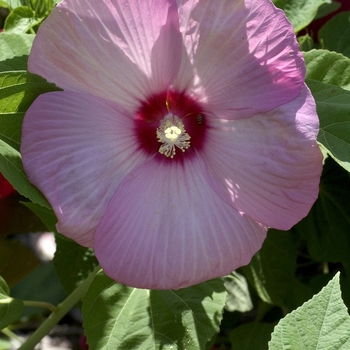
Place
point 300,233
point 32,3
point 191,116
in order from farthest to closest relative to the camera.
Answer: point 300,233 → point 32,3 → point 191,116

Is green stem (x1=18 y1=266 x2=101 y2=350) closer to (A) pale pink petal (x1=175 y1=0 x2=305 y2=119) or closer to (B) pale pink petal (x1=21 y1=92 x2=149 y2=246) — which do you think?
(B) pale pink petal (x1=21 y1=92 x2=149 y2=246)

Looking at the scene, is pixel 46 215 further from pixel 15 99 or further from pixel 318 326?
pixel 318 326

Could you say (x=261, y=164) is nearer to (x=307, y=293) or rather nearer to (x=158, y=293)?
(x=158, y=293)

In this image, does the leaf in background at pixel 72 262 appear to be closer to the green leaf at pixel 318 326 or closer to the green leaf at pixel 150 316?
the green leaf at pixel 150 316

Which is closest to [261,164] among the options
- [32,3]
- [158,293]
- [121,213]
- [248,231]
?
[248,231]

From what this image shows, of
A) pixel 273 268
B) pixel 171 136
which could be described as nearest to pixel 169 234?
pixel 171 136

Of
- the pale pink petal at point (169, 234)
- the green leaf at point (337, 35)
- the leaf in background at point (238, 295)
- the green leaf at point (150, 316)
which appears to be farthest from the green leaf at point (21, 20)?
the leaf in background at point (238, 295)

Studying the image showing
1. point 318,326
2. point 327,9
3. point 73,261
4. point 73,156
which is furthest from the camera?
point 327,9

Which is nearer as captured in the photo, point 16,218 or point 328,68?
point 328,68
